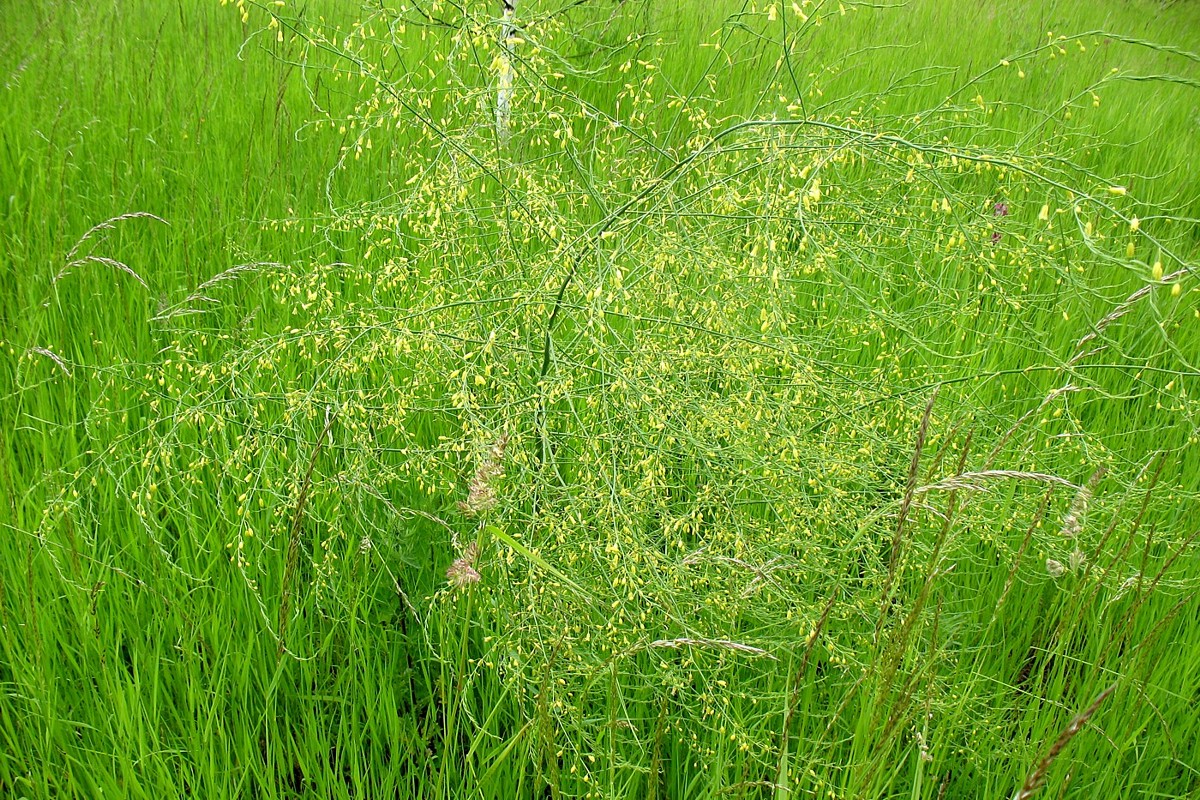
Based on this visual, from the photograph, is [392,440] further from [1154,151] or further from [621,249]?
[1154,151]

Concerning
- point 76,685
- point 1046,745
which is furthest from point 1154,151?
point 76,685

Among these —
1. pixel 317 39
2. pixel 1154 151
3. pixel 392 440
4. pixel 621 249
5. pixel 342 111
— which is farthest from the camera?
pixel 1154 151

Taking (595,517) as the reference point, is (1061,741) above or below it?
above

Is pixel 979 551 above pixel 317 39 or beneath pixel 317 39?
beneath

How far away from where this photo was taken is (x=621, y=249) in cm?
151

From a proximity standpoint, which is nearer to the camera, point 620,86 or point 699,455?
point 699,455

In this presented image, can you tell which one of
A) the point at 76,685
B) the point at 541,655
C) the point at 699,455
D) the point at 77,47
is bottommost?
the point at 76,685

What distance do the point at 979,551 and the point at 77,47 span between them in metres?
4.33

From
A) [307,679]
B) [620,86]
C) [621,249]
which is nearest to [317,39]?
[621,249]

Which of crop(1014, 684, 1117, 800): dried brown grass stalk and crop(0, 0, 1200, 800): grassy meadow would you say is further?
crop(0, 0, 1200, 800): grassy meadow

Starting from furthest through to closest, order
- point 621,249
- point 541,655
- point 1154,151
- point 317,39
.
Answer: point 1154,151, point 317,39, point 541,655, point 621,249

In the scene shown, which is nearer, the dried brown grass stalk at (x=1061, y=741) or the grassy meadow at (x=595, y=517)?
the dried brown grass stalk at (x=1061, y=741)

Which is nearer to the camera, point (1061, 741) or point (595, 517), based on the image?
point (1061, 741)

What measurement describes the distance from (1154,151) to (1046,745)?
4.26m
